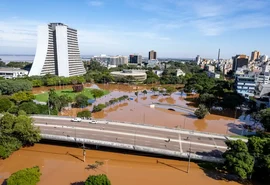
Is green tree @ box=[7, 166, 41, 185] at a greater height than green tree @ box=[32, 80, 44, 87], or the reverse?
green tree @ box=[32, 80, 44, 87]

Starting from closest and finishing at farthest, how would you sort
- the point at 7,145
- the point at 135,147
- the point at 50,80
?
the point at 7,145 → the point at 135,147 → the point at 50,80

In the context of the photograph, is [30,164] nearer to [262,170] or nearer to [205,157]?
[205,157]

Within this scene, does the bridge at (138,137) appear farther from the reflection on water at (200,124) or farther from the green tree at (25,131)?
the reflection on water at (200,124)

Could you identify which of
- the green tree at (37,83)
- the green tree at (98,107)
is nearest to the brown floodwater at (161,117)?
the green tree at (98,107)

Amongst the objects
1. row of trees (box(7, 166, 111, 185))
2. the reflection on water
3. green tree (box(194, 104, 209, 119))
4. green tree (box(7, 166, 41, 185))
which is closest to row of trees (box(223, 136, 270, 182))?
row of trees (box(7, 166, 111, 185))

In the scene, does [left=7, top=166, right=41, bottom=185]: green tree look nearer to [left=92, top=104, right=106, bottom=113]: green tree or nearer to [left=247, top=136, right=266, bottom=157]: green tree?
[left=247, top=136, right=266, bottom=157]: green tree


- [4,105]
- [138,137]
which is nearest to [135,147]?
[138,137]

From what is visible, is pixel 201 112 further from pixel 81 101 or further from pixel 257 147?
pixel 81 101
